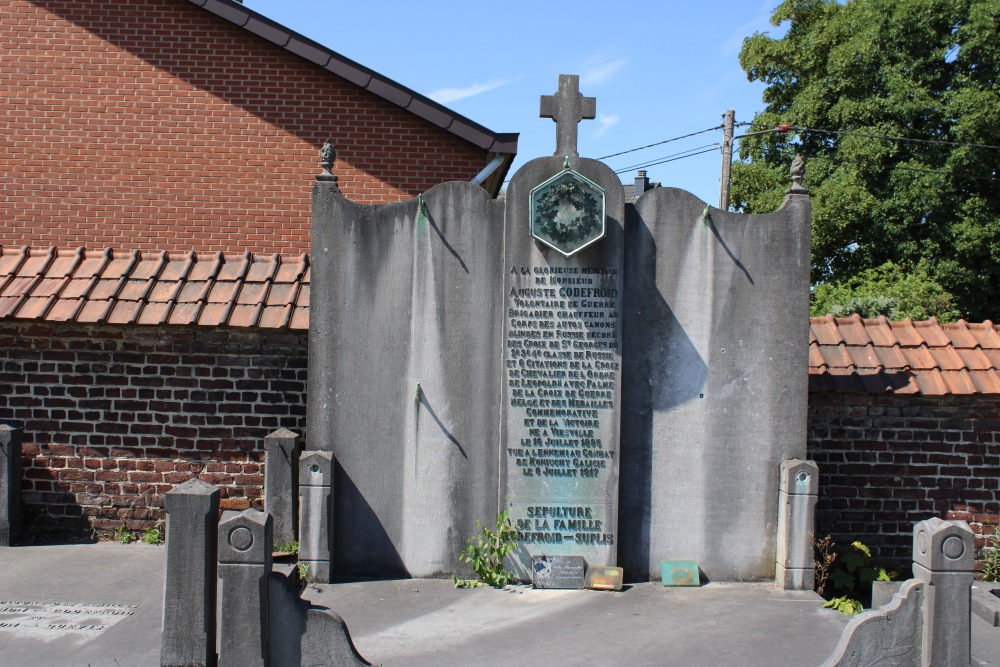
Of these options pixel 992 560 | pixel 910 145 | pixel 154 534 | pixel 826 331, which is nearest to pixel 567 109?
pixel 826 331

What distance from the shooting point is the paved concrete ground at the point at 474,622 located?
562 centimetres

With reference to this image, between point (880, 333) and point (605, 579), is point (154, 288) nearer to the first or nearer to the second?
point (605, 579)

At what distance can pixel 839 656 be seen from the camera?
4973mm

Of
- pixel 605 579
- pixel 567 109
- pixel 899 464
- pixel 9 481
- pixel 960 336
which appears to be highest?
pixel 567 109

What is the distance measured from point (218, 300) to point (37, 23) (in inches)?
215

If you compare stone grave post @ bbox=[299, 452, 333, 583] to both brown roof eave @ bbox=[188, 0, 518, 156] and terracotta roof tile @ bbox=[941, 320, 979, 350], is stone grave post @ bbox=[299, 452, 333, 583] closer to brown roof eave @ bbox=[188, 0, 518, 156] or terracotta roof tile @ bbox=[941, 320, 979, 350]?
brown roof eave @ bbox=[188, 0, 518, 156]

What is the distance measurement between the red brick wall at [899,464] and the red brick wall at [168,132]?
18.6ft

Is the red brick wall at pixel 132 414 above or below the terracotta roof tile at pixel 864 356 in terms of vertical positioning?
below

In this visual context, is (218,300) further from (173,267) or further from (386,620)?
(386,620)

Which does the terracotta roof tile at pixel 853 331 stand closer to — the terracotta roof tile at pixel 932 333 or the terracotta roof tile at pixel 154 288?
the terracotta roof tile at pixel 932 333

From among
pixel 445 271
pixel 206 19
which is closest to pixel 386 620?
pixel 445 271

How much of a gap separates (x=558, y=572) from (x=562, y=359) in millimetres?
1687

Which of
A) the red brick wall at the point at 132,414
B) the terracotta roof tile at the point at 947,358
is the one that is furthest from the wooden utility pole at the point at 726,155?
the red brick wall at the point at 132,414

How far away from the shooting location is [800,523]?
697cm
